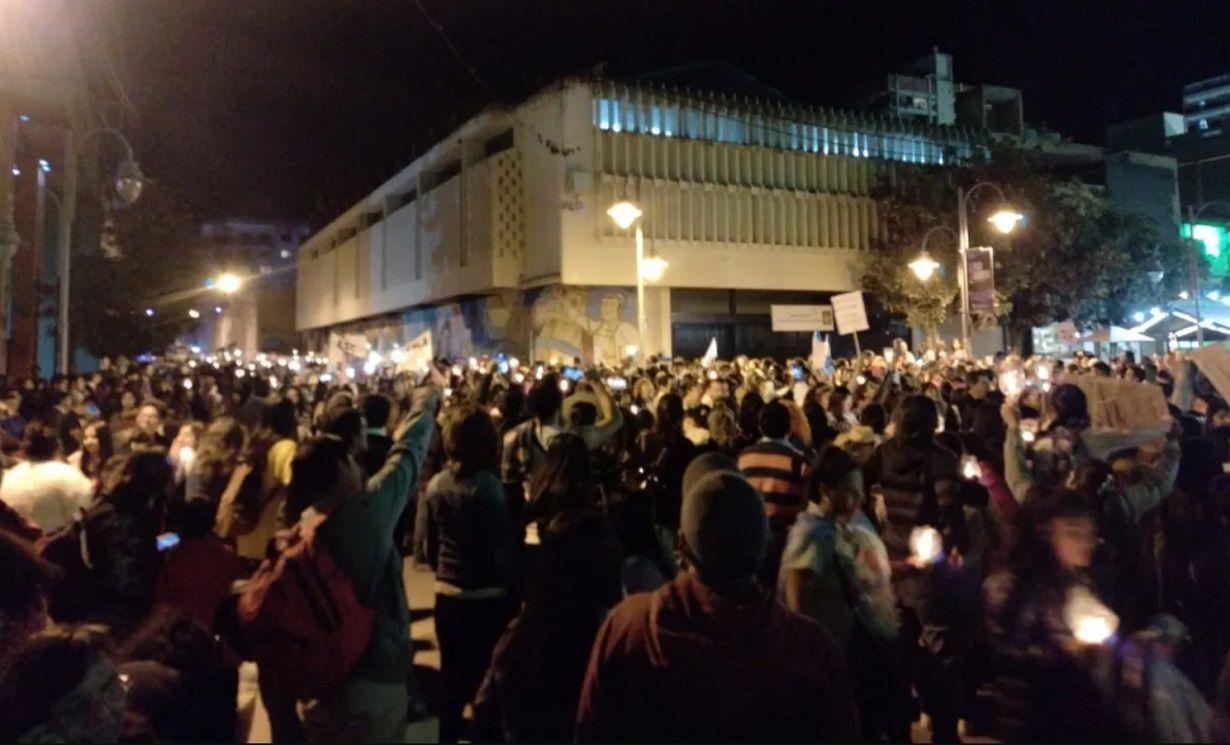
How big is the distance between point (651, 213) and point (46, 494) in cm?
2657

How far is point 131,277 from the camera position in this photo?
96.2ft

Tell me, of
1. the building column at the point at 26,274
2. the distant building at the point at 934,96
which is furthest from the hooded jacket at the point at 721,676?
the distant building at the point at 934,96

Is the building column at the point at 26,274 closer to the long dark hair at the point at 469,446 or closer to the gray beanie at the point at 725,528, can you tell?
the long dark hair at the point at 469,446

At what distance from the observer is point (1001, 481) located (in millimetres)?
5875

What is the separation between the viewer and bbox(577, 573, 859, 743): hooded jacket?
217 cm

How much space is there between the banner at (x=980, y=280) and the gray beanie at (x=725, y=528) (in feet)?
56.6

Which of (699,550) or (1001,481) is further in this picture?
(1001,481)

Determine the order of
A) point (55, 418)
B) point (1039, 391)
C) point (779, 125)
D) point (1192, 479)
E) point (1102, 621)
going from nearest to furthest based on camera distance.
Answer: point (1102, 621) < point (1192, 479) < point (55, 418) < point (1039, 391) < point (779, 125)

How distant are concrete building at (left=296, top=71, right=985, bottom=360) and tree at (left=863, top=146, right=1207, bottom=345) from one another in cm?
162

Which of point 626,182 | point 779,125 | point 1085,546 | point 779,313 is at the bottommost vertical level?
point 1085,546

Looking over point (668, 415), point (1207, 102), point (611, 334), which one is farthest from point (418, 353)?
point (1207, 102)

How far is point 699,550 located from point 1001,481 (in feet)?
14.1

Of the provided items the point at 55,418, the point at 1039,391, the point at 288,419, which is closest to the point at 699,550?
the point at 288,419

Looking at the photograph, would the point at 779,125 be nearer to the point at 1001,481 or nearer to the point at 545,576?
the point at 1001,481
